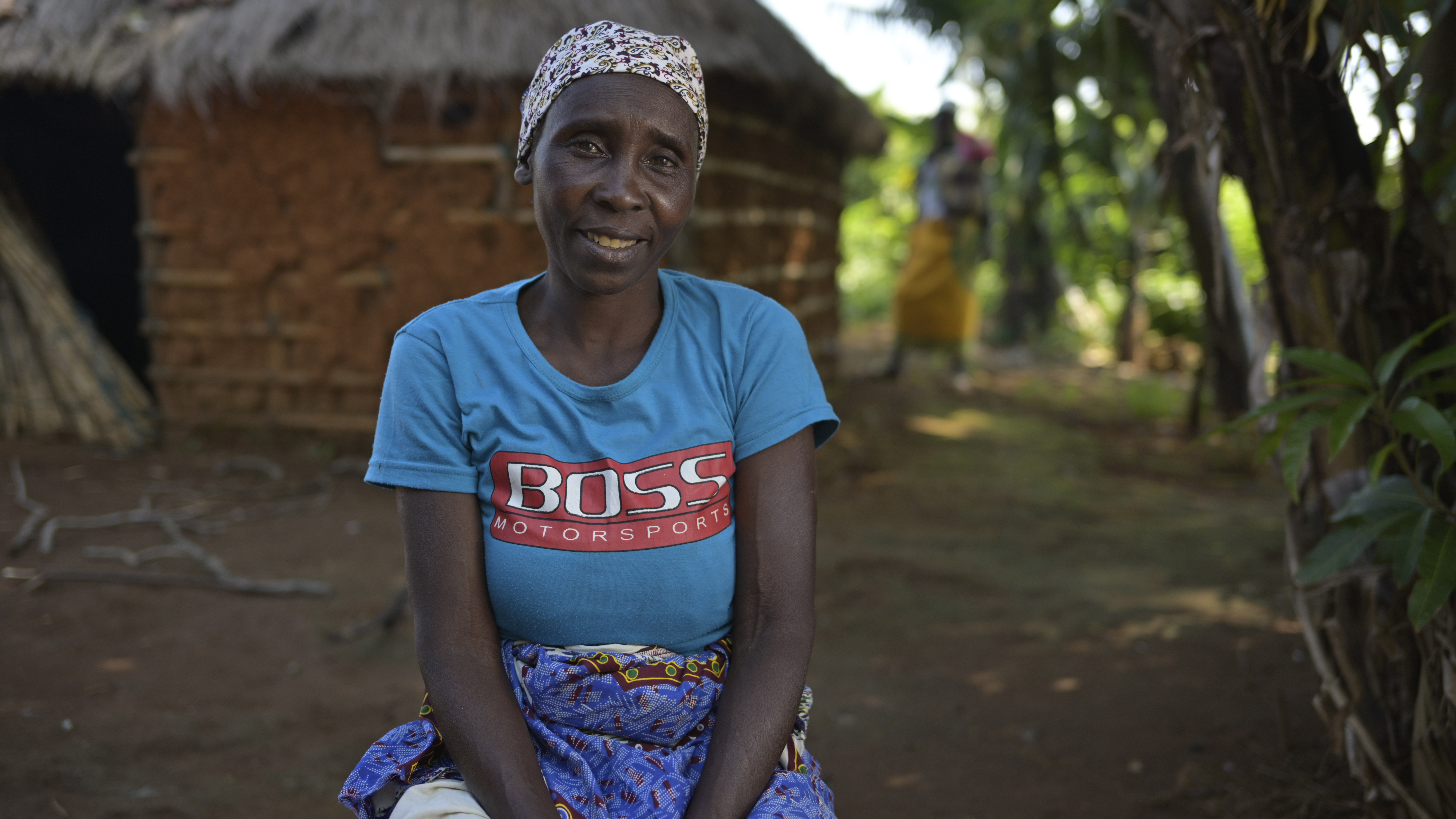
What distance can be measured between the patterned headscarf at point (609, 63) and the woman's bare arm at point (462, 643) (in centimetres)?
51

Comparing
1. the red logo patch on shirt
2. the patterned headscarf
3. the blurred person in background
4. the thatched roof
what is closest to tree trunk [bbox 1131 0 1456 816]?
the patterned headscarf

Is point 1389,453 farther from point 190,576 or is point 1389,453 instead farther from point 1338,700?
point 190,576

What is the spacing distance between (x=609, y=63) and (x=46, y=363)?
5752mm

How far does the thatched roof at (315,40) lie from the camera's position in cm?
502

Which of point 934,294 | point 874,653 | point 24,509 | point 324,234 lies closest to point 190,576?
point 24,509

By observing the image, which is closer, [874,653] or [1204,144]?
[1204,144]

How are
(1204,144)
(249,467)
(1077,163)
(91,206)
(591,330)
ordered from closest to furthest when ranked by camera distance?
(591,330) → (1204,144) → (249,467) → (91,206) → (1077,163)

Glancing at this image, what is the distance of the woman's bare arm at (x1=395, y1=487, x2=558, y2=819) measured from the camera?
126 centimetres

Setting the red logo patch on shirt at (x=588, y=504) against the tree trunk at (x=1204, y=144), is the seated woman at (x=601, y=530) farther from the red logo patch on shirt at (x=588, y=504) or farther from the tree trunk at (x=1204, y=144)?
the tree trunk at (x=1204, y=144)

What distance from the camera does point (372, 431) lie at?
561cm

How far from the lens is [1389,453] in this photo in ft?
6.63

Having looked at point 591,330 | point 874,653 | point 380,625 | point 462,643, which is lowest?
point 874,653

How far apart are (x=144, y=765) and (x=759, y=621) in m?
1.96

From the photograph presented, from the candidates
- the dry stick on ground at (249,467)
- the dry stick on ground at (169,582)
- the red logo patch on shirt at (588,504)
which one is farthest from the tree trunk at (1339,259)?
the dry stick on ground at (249,467)
